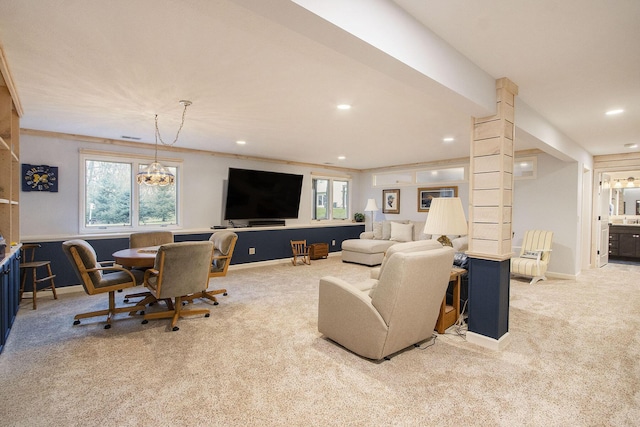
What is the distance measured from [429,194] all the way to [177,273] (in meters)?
5.93

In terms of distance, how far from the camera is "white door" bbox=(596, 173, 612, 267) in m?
6.52

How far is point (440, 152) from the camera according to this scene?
609cm

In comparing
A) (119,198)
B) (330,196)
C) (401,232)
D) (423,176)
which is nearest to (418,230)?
(401,232)

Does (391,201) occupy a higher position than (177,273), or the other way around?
(391,201)

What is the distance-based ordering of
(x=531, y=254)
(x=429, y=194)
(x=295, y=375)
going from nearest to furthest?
(x=295, y=375), (x=531, y=254), (x=429, y=194)

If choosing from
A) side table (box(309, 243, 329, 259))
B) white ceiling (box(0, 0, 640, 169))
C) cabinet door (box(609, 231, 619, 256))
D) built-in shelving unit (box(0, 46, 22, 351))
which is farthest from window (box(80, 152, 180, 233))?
cabinet door (box(609, 231, 619, 256))

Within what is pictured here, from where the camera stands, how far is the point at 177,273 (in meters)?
3.23

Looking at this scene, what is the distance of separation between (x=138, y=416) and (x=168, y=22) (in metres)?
2.33

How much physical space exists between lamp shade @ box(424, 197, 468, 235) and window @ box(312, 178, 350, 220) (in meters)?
5.03

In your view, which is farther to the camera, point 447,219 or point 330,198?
point 330,198

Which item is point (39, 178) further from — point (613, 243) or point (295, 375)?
point (613, 243)

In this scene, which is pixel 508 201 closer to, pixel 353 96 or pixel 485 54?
pixel 485 54

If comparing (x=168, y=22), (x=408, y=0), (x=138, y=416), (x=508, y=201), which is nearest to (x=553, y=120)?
(x=508, y=201)

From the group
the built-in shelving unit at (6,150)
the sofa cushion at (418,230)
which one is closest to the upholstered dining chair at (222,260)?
the built-in shelving unit at (6,150)
